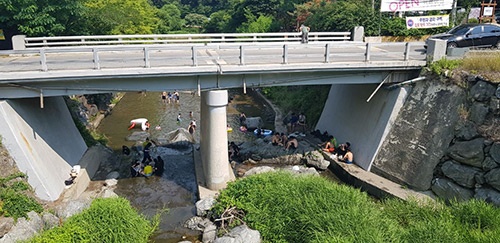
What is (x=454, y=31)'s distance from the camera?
2169cm

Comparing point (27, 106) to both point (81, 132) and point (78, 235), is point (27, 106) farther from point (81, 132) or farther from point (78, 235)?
point (78, 235)

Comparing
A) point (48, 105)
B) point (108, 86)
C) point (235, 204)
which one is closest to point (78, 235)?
point (235, 204)

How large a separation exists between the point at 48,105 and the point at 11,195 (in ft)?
19.4

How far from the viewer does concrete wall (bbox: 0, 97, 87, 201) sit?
14.8 m

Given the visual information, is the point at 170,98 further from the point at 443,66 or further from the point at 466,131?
the point at 466,131

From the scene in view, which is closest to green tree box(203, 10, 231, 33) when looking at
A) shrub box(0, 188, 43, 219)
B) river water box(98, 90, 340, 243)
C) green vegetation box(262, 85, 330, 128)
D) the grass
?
river water box(98, 90, 340, 243)

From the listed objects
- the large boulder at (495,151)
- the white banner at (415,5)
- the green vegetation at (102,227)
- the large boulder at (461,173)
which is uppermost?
the white banner at (415,5)

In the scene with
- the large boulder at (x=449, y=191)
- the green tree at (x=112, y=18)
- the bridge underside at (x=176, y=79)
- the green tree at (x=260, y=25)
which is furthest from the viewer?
the green tree at (x=260, y=25)

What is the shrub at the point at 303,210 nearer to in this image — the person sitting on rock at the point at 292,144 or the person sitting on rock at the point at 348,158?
the person sitting on rock at the point at 348,158

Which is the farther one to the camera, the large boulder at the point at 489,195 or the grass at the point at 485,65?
the grass at the point at 485,65

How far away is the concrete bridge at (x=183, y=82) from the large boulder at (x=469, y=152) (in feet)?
10.6

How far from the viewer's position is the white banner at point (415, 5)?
2548 centimetres

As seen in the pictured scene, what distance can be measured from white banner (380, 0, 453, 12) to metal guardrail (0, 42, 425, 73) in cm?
517

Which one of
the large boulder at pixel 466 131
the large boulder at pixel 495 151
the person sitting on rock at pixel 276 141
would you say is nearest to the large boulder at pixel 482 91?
the large boulder at pixel 466 131
